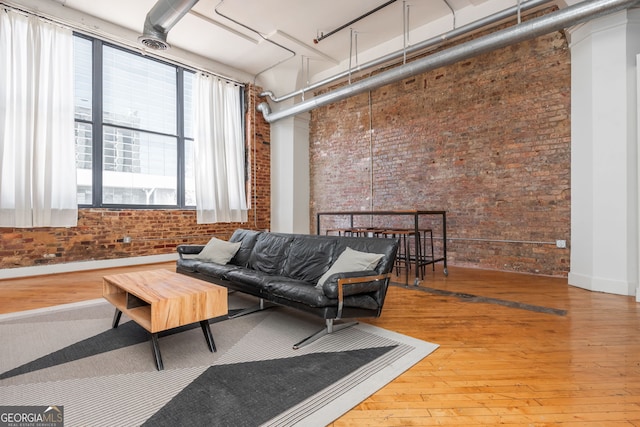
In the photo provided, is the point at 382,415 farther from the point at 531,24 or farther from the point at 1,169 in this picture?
the point at 1,169

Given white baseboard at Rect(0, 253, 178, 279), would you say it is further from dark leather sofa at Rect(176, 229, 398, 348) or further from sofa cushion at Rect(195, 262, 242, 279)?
sofa cushion at Rect(195, 262, 242, 279)

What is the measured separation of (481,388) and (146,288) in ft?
7.89

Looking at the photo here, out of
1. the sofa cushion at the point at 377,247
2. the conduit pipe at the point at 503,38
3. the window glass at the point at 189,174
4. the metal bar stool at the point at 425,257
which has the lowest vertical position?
the metal bar stool at the point at 425,257

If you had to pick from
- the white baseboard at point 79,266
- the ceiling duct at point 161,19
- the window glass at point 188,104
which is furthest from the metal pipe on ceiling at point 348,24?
the white baseboard at point 79,266

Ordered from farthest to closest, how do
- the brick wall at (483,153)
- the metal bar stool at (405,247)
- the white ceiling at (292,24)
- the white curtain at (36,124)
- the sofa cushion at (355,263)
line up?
1. the white ceiling at (292,24)
2. the brick wall at (483,153)
3. the white curtain at (36,124)
4. the metal bar stool at (405,247)
5. the sofa cushion at (355,263)

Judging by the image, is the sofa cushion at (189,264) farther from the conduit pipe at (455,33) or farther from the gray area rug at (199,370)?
the conduit pipe at (455,33)

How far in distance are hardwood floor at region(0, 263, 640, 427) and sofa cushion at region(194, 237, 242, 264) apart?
4.53ft

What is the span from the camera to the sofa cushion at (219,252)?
13.6 feet

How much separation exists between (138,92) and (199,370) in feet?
19.1

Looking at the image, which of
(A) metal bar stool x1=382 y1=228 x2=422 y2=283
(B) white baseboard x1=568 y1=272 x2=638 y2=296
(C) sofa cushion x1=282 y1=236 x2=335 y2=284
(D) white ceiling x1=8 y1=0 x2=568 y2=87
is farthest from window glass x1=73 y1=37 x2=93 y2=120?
(B) white baseboard x1=568 y1=272 x2=638 y2=296

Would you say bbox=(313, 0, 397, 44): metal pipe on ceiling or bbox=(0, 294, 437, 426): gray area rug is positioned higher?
bbox=(313, 0, 397, 44): metal pipe on ceiling

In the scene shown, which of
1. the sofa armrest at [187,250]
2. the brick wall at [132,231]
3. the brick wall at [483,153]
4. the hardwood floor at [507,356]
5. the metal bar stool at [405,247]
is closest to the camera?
the hardwood floor at [507,356]

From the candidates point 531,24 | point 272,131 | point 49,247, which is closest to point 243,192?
point 272,131

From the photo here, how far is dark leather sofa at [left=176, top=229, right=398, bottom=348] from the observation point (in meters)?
2.57
